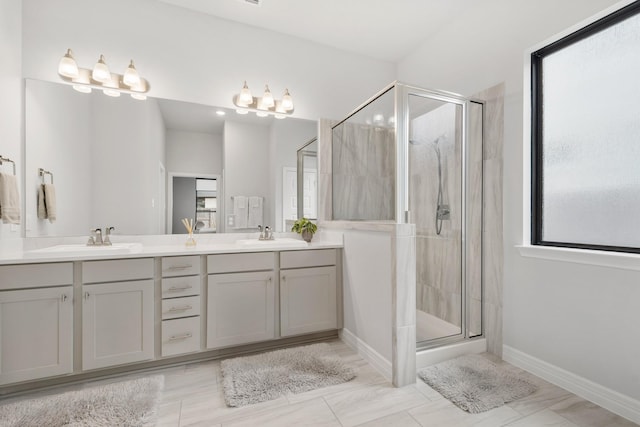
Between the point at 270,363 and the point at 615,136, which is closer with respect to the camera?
the point at 615,136

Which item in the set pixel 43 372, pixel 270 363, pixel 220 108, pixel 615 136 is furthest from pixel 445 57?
pixel 43 372

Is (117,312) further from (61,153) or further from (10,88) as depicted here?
(10,88)

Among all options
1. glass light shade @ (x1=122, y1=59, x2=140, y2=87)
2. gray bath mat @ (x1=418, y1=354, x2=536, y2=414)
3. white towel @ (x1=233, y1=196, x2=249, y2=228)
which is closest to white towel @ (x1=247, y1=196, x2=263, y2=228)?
white towel @ (x1=233, y1=196, x2=249, y2=228)

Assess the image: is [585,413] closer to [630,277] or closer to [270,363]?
[630,277]

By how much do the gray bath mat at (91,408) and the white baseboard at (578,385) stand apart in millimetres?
2291

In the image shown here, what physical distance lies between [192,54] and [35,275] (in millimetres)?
2003

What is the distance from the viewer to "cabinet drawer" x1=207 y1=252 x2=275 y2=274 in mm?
2143

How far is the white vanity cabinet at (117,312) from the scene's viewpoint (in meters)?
1.82

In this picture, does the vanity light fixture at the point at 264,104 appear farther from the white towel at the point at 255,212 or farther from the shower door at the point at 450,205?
the shower door at the point at 450,205

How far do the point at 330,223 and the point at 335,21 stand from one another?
6.04 ft

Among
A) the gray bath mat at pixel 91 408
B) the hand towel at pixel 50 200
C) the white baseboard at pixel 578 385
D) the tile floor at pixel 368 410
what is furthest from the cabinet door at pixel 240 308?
the white baseboard at pixel 578 385

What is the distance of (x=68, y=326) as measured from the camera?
1775 mm

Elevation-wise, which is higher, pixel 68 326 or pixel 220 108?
pixel 220 108

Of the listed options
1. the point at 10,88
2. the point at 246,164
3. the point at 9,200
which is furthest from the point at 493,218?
the point at 10,88
